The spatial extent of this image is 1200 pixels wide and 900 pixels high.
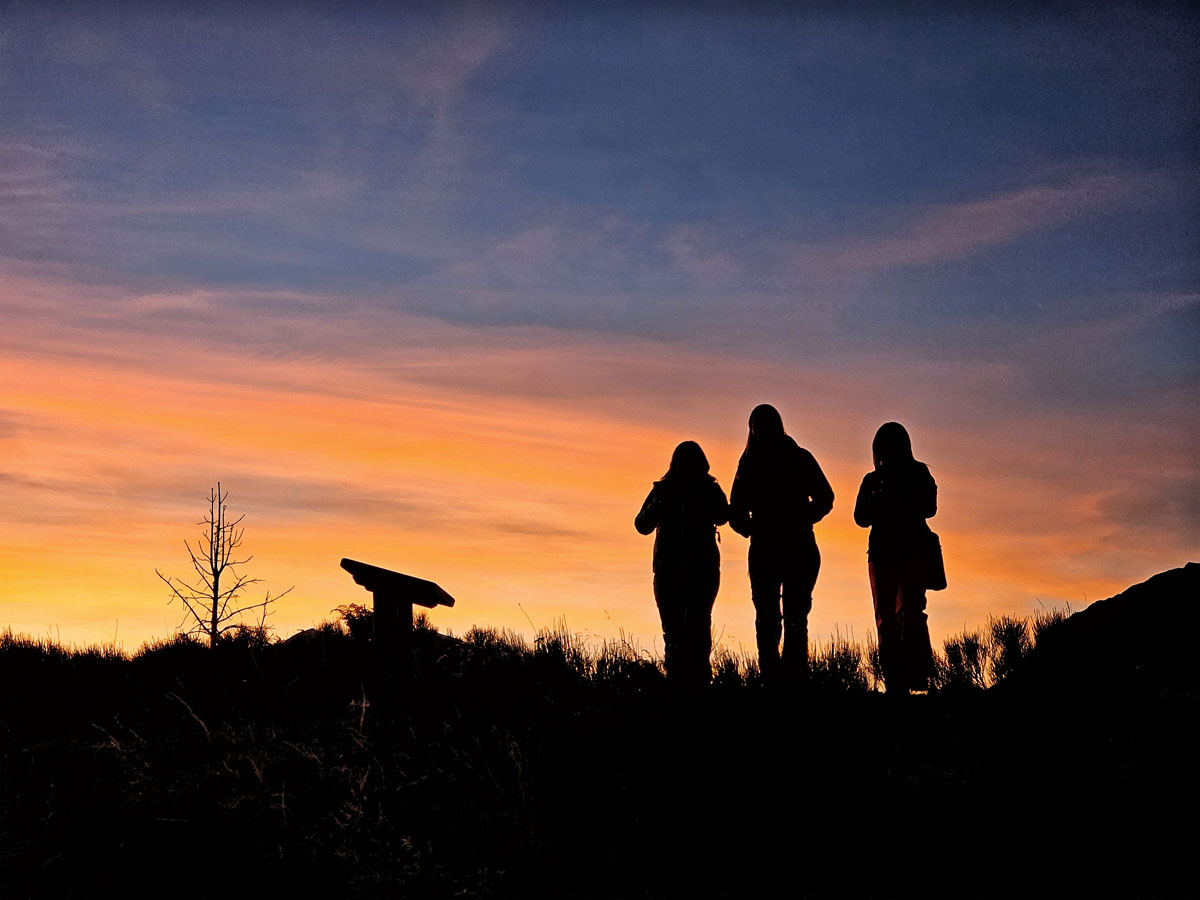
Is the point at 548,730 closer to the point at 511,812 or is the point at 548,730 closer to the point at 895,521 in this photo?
the point at 511,812

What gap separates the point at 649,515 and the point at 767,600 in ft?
4.54

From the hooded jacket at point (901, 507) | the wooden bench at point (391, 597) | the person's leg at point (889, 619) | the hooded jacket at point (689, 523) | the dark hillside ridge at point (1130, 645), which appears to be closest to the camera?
the dark hillside ridge at point (1130, 645)

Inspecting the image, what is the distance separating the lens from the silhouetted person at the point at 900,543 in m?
9.29

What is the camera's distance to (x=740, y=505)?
9.52 metres

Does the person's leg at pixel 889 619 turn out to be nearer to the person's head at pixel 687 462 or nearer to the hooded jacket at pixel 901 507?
the hooded jacket at pixel 901 507

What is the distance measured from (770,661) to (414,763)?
3309 millimetres

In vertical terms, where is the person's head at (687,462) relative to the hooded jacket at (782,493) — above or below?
above

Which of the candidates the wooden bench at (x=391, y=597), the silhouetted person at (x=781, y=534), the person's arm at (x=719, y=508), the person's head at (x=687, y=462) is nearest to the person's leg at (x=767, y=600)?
the silhouetted person at (x=781, y=534)

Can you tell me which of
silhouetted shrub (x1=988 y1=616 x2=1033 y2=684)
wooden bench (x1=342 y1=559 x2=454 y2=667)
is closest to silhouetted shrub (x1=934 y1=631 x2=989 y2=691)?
silhouetted shrub (x1=988 y1=616 x2=1033 y2=684)

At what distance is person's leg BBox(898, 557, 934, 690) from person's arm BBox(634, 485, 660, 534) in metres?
2.32

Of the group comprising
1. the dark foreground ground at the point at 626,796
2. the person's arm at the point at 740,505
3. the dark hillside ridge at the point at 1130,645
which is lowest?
the dark foreground ground at the point at 626,796

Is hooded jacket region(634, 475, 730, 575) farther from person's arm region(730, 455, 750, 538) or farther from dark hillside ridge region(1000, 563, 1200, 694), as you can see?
dark hillside ridge region(1000, 563, 1200, 694)

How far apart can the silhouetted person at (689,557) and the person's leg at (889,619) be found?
1485 mm

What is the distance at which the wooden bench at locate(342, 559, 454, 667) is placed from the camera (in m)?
10.9
